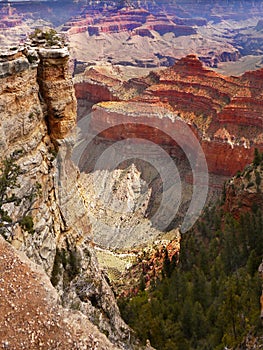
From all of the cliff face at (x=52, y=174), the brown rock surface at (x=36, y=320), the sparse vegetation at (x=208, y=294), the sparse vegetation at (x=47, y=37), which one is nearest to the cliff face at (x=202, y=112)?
the sparse vegetation at (x=208, y=294)

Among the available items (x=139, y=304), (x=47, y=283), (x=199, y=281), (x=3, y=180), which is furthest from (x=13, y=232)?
(x=199, y=281)

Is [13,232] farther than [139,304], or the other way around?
[139,304]

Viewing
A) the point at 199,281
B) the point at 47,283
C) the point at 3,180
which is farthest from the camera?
the point at 199,281

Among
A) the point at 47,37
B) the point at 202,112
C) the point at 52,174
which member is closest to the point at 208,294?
the point at 52,174

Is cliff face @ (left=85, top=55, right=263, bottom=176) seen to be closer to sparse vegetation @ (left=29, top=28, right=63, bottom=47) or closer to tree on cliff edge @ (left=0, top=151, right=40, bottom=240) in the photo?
sparse vegetation @ (left=29, top=28, right=63, bottom=47)

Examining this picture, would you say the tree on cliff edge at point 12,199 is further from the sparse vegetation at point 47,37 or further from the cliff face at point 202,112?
the cliff face at point 202,112

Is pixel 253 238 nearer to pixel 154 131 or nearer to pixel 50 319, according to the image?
pixel 50 319

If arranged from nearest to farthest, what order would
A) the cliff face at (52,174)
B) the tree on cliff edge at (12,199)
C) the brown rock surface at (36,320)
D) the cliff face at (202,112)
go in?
the brown rock surface at (36,320)
the tree on cliff edge at (12,199)
the cliff face at (52,174)
the cliff face at (202,112)
